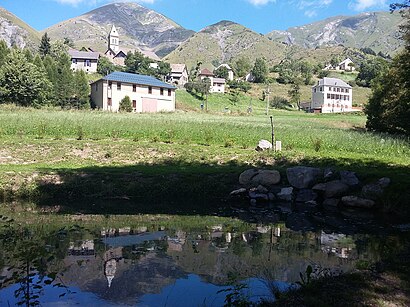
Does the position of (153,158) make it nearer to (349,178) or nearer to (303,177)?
(303,177)

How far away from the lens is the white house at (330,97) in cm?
10981

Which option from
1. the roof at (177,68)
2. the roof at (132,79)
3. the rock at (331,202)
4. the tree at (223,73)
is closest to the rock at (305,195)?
the rock at (331,202)

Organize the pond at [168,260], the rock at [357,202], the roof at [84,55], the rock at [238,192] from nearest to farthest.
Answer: the pond at [168,260] → the rock at [357,202] → the rock at [238,192] → the roof at [84,55]

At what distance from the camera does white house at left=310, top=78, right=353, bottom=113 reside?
360ft

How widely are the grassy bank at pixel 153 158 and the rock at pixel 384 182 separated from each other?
0.35 m

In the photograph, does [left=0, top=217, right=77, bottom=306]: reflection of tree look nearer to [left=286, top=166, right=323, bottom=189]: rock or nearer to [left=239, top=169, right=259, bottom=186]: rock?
[left=239, top=169, right=259, bottom=186]: rock

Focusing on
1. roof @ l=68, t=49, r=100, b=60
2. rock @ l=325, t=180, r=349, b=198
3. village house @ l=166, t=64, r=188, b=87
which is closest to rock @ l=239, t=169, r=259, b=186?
rock @ l=325, t=180, r=349, b=198

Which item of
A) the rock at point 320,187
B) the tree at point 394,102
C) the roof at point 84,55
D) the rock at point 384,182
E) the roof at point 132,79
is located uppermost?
the roof at point 84,55

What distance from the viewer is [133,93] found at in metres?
66.1

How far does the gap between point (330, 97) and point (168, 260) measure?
356 feet

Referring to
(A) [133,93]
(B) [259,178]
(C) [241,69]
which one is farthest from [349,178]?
(C) [241,69]

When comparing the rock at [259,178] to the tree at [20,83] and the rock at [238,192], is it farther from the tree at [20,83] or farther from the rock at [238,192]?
the tree at [20,83]

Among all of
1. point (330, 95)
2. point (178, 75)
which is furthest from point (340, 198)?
point (178, 75)

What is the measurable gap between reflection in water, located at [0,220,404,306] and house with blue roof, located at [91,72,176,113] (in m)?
52.9
